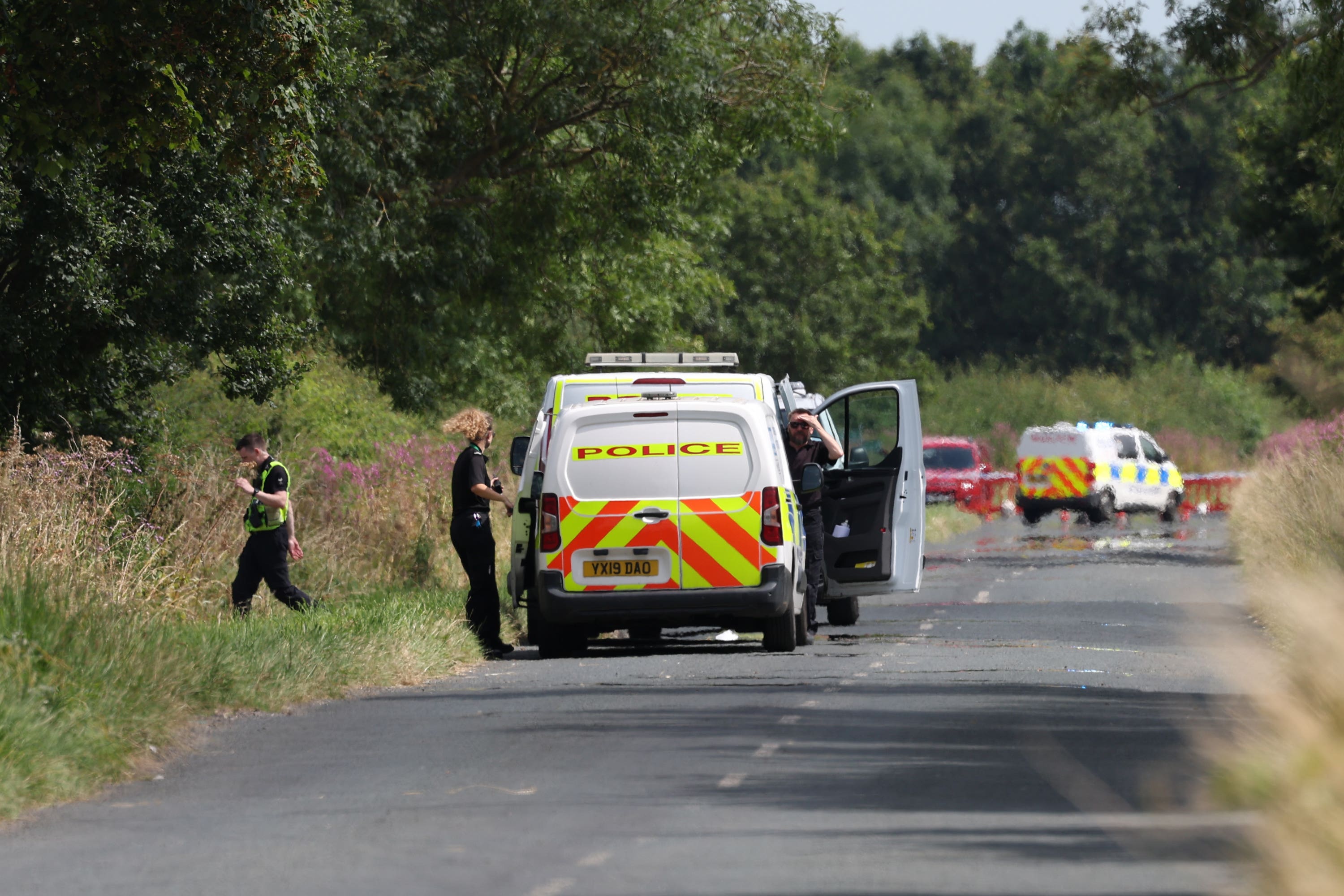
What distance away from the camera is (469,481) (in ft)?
53.4

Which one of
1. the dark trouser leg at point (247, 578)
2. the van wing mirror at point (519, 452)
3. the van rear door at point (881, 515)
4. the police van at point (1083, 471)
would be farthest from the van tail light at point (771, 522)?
the police van at point (1083, 471)

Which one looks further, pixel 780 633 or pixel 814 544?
pixel 814 544

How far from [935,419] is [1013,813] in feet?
181

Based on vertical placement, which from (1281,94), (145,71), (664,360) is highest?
(1281,94)

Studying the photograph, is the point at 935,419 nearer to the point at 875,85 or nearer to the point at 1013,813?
the point at 875,85

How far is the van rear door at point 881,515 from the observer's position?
17.7 meters

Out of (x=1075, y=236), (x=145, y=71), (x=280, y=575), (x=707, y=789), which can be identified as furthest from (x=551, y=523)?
(x=1075, y=236)

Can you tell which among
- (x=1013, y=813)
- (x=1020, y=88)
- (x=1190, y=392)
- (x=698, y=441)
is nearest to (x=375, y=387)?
(x=698, y=441)

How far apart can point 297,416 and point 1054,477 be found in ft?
62.0

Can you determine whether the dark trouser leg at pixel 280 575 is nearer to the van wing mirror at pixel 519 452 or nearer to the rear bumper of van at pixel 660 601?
the rear bumper of van at pixel 660 601

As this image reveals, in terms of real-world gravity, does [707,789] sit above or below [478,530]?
below

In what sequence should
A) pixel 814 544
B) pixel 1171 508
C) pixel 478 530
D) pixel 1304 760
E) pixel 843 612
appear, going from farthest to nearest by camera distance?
pixel 1171 508
pixel 843 612
pixel 814 544
pixel 478 530
pixel 1304 760

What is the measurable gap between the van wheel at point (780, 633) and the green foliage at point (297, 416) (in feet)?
20.1

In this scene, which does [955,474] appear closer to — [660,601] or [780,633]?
[780,633]
